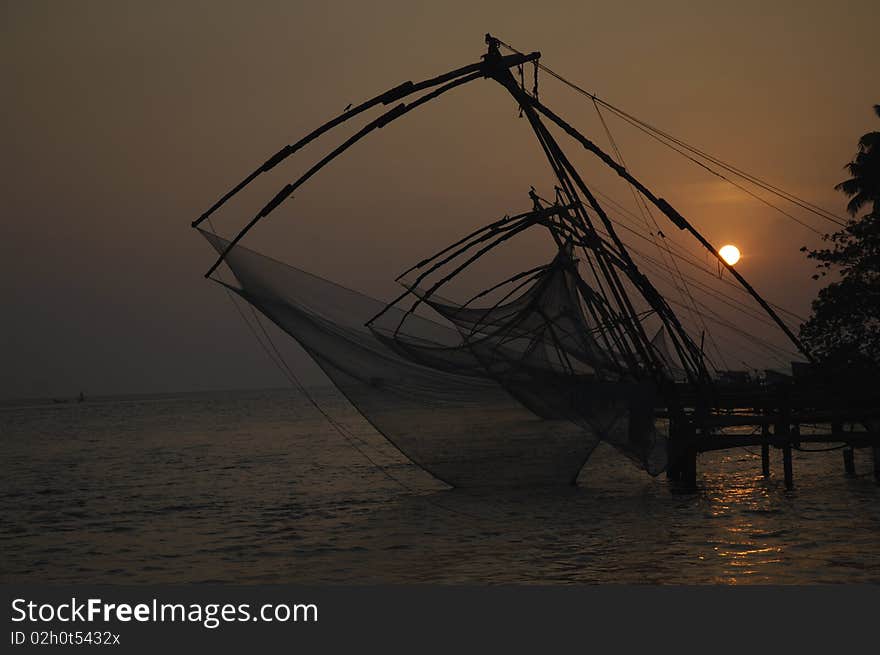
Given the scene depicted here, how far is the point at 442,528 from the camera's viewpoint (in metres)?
10.6

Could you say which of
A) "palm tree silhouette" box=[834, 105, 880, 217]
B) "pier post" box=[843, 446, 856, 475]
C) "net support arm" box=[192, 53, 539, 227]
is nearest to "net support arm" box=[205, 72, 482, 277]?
"net support arm" box=[192, 53, 539, 227]

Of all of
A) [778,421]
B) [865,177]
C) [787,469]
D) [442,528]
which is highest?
[865,177]

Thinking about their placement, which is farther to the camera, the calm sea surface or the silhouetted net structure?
the silhouetted net structure

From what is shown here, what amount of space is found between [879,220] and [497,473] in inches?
527

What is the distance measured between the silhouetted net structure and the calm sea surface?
608 mm

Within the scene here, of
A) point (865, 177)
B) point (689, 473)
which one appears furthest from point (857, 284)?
point (689, 473)

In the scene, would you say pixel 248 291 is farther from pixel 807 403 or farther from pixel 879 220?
pixel 879 220

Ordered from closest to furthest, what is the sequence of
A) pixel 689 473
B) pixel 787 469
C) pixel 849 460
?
pixel 689 473 → pixel 787 469 → pixel 849 460

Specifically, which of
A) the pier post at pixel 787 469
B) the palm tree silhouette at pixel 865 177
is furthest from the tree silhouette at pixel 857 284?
the pier post at pixel 787 469

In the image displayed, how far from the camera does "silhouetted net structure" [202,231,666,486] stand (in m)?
10.1

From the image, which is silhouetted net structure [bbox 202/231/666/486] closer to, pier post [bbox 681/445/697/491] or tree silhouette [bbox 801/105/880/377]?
pier post [bbox 681/445/697/491]

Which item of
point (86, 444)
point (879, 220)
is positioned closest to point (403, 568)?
point (879, 220)

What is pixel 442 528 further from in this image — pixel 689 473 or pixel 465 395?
pixel 689 473

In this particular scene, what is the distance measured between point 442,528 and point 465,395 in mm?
1489
